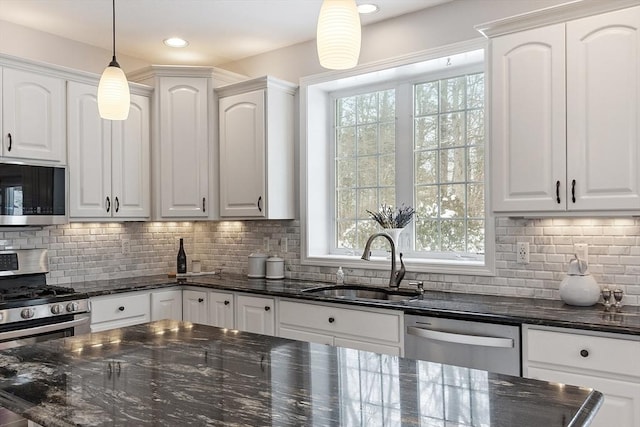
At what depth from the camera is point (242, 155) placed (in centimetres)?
415

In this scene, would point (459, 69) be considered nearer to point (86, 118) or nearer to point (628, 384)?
point (628, 384)

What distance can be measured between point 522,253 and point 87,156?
119 inches

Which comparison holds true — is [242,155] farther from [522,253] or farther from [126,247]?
[522,253]

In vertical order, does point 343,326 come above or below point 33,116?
below

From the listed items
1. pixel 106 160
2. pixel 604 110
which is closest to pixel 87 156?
pixel 106 160

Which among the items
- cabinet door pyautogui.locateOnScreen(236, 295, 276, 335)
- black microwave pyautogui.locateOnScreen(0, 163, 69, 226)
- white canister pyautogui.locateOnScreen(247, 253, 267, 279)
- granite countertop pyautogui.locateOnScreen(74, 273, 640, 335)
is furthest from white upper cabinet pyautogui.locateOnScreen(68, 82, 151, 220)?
cabinet door pyautogui.locateOnScreen(236, 295, 276, 335)

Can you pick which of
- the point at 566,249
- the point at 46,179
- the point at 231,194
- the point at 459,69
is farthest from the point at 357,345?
the point at 46,179

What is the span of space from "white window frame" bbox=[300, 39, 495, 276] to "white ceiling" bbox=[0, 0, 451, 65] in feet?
1.20

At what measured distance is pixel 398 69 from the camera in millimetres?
3697

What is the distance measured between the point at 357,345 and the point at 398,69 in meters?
1.89

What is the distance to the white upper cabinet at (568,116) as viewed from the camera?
251 cm

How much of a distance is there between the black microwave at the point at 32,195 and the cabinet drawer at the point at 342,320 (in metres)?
1.67

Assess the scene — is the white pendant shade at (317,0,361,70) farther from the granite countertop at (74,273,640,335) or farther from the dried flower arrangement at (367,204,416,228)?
the dried flower arrangement at (367,204,416,228)

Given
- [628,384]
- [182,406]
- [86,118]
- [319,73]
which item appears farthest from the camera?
[319,73]
